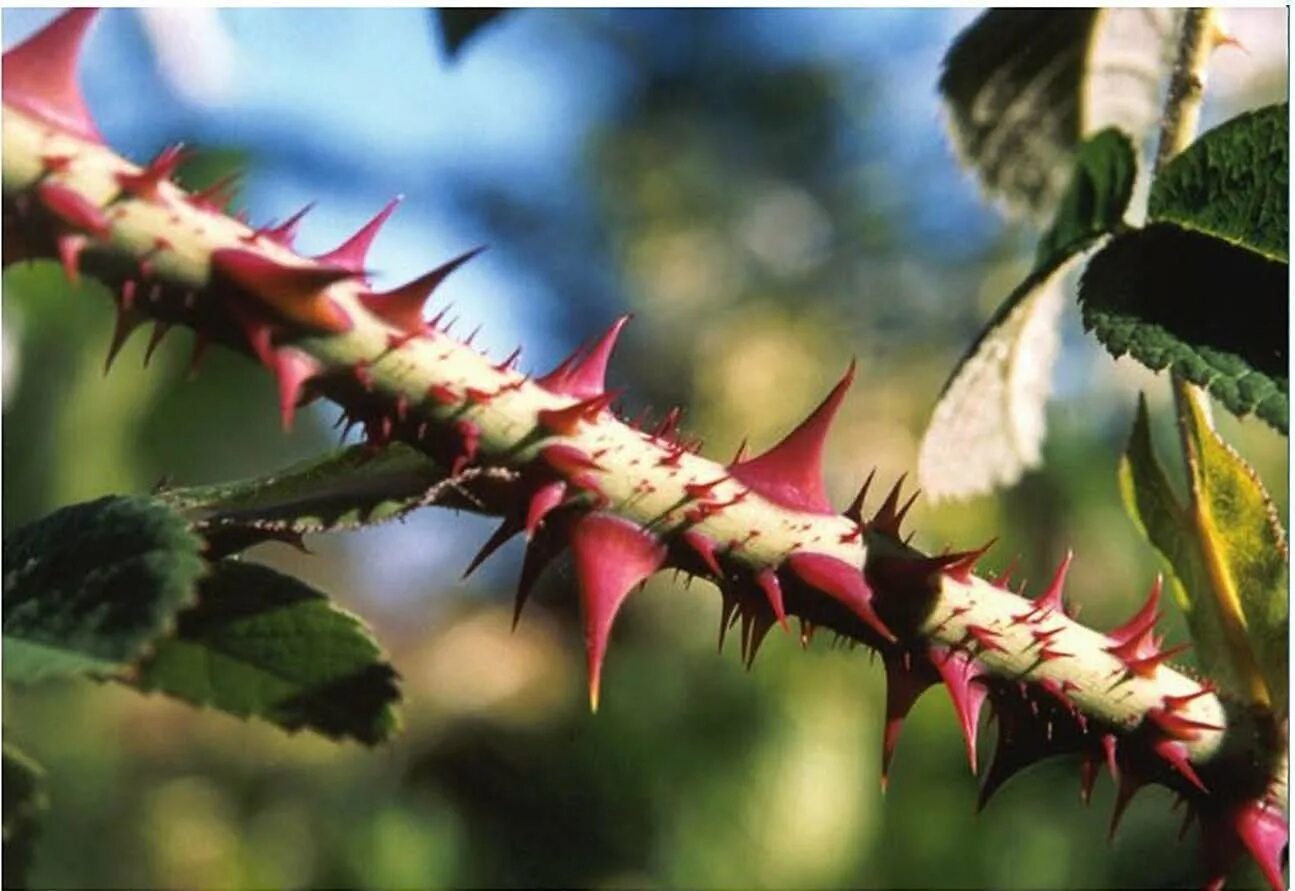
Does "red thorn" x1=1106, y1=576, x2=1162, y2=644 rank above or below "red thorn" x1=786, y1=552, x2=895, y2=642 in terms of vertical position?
below

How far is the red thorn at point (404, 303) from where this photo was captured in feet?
2.18

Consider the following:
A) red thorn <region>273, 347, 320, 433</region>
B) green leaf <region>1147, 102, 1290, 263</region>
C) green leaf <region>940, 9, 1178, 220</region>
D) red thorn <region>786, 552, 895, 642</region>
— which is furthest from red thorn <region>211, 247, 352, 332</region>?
green leaf <region>940, 9, 1178, 220</region>

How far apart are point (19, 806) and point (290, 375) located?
21 cm

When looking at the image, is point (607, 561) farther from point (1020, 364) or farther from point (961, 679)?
point (1020, 364)

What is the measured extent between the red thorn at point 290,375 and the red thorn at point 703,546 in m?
0.17

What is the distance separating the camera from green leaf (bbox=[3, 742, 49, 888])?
690 millimetres

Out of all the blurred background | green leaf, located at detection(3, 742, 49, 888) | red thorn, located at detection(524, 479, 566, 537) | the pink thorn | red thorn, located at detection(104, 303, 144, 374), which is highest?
red thorn, located at detection(104, 303, 144, 374)

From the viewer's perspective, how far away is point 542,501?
0.69 metres

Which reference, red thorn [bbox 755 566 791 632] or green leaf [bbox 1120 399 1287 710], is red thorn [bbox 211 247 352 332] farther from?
green leaf [bbox 1120 399 1287 710]

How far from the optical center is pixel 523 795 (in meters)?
2.24

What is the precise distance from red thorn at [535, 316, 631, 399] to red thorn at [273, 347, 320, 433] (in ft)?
0.33

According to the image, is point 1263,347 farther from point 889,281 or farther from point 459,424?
point 889,281

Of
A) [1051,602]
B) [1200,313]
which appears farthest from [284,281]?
[1200,313]

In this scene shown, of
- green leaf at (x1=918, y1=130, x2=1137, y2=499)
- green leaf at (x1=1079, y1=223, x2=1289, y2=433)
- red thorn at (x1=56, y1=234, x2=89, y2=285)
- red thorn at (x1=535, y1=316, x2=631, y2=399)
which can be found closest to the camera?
red thorn at (x1=56, y1=234, x2=89, y2=285)
